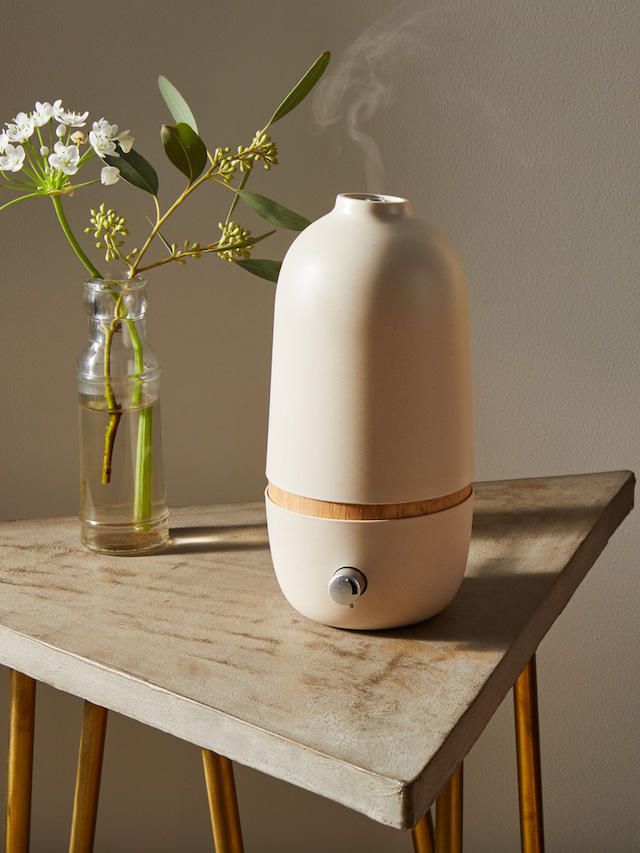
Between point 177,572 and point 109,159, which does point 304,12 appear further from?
point 177,572

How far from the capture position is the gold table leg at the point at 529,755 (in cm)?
86

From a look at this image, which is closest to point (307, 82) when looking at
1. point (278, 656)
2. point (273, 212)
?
point (273, 212)

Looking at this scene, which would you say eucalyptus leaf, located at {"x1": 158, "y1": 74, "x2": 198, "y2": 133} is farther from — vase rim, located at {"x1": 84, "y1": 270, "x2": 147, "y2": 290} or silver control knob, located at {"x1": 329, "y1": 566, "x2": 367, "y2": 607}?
silver control knob, located at {"x1": 329, "y1": 566, "x2": 367, "y2": 607}

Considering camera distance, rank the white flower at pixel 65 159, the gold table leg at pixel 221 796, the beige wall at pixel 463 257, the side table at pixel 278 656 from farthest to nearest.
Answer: the beige wall at pixel 463 257, the gold table leg at pixel 221 796, the white flower at pixel 65 159, the side table at pixel 278 656

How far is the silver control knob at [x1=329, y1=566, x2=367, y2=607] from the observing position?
60 cm

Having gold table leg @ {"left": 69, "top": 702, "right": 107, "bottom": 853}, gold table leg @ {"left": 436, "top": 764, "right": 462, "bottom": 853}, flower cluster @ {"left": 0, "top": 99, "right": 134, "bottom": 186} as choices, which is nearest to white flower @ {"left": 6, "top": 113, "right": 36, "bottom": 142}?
flower cluster @ {"left": 0, "top": 99, "right": 134, "bottom": 186}

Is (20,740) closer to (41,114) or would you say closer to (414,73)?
(41,114)

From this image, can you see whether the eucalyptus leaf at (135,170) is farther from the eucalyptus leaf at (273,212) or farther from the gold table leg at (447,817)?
the gold table leg at (447,817)

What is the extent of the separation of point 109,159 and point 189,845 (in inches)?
38.2

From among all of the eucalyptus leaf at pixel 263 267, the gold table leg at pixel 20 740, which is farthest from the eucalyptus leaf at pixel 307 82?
the gold table leg at pixel 20 740

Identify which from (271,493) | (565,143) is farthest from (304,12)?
(271,493)

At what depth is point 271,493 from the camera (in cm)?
64

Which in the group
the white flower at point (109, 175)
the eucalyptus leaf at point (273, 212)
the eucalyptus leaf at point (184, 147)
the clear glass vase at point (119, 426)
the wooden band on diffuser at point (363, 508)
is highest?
the eucalyptus leaf at point (184, 147)

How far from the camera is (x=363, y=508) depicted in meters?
0.59
